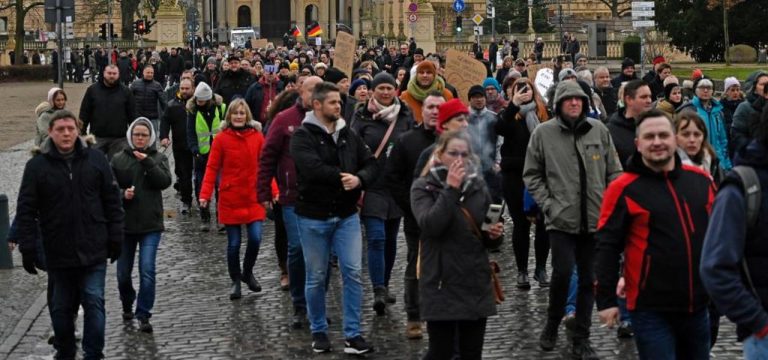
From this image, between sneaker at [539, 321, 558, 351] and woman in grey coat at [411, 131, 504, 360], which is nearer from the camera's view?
woman in grey coat at [411, 131, 504, 360]

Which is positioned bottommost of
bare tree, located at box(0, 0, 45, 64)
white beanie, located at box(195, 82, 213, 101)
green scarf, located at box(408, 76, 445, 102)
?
white beanie, located at box(195, 82, 213, 101)

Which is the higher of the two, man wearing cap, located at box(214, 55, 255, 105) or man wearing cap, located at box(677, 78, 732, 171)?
man wearing cap, located at box(214, 55, 255, 105)

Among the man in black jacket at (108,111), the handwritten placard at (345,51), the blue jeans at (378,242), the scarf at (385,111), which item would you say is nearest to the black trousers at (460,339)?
the blue jeans at (378,242)

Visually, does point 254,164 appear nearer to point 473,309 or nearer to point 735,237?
point 473,309

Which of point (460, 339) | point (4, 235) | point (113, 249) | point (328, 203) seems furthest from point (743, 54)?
point (460, 339)

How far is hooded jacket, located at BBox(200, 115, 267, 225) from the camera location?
12875 mm

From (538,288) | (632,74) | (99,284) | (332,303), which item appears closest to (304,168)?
(99,284)

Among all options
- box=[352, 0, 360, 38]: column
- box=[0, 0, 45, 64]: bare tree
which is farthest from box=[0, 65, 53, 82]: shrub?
box=[352, 0, 360, 38]: column

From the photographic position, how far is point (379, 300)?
1192 centimetres

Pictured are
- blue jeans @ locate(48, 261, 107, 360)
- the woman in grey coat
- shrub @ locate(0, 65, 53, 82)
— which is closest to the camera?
the woman in grey coat

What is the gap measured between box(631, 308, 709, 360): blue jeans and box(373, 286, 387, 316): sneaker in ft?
15.7

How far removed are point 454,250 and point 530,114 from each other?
4645mm

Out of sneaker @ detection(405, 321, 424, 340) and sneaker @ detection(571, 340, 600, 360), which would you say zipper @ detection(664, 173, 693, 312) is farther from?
sneaker @ detection(405, 321, 424, 340)

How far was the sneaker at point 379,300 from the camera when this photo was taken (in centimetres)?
1192
